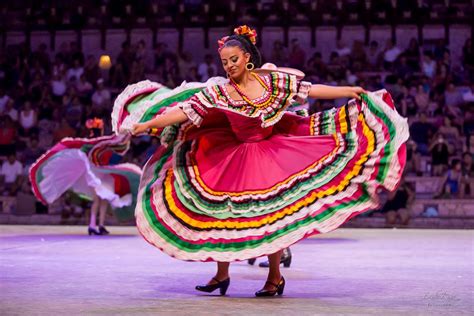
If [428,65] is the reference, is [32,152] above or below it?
below

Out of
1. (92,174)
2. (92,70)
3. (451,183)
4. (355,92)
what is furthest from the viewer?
(92,70)

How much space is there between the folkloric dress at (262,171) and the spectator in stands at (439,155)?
775cm

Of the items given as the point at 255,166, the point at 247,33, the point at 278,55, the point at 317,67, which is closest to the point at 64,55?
the point at 278,55

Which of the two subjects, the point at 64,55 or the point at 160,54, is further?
the point at 64,55

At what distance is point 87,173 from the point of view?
369 inches

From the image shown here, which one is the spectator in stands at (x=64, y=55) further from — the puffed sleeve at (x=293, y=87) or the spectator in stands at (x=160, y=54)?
the puffed sleeve at (x=293, y=87)

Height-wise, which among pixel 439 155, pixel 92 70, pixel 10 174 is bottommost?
pixel 10 174

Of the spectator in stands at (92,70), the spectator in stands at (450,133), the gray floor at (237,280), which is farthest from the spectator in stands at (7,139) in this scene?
the spectator in stands at (450,133)

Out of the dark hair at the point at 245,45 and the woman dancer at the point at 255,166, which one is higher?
the dark hair at the point at 245,45

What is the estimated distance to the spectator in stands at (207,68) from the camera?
14.5m

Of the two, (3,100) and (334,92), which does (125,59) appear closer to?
(3,100)

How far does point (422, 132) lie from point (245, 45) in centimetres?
873

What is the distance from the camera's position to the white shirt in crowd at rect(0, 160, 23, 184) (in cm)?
1315

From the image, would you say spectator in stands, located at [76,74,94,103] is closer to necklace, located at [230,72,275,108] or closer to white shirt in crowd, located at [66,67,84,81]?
white shirt in crowd, located at [66,67,84,81]
